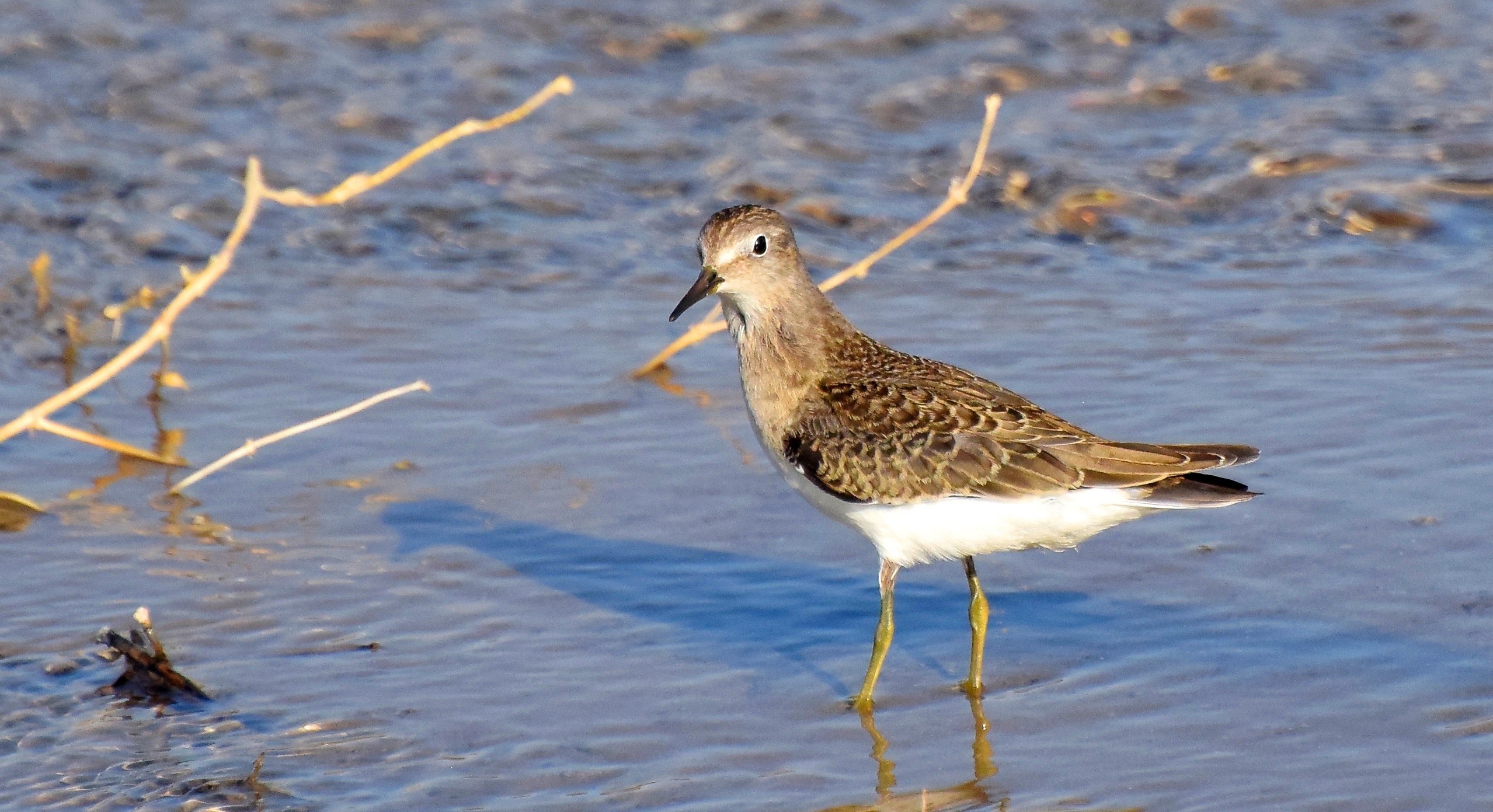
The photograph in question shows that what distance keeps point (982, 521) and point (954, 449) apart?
259 mm

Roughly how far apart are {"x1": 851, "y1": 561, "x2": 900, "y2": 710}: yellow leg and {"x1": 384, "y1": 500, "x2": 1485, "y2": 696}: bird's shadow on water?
132 millimetres

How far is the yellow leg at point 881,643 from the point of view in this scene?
5355 millimetres

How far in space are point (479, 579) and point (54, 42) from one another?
8563 millimetres

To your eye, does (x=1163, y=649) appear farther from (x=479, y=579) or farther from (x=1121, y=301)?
(x=1121, y=301)

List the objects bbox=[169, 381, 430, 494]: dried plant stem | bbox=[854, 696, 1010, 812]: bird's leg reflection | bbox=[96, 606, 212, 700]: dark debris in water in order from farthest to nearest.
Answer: bbox=[169, 381, 430, 494]: dried plant stem
bbox=[96, 606, 212, 700]: dark debris in water
bbox=[854, 696, 1010, 812]: bird's leg reflection

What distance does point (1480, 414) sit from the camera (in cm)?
700

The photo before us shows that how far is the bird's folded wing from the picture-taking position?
538 cm

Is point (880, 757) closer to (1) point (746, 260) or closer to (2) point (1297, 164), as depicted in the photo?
(1) point (746, 260)

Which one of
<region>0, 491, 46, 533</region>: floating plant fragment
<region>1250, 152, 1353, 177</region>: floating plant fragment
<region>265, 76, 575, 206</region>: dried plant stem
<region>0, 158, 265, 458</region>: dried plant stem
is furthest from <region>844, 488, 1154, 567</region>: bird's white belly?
<region>1250, 152, 1353, 177</region>: floating plant fragment

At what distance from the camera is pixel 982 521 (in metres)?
5.41

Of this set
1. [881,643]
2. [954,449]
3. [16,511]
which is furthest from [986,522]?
[16,511]

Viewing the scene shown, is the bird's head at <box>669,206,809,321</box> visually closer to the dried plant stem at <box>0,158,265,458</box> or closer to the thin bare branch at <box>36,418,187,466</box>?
the dried plant stem at <box>0,158,265,458</box>

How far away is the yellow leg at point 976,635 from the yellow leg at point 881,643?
0.24 m

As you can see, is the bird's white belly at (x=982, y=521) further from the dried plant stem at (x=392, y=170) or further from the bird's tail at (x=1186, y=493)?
the dried plant stem at (x=392, y=170)
